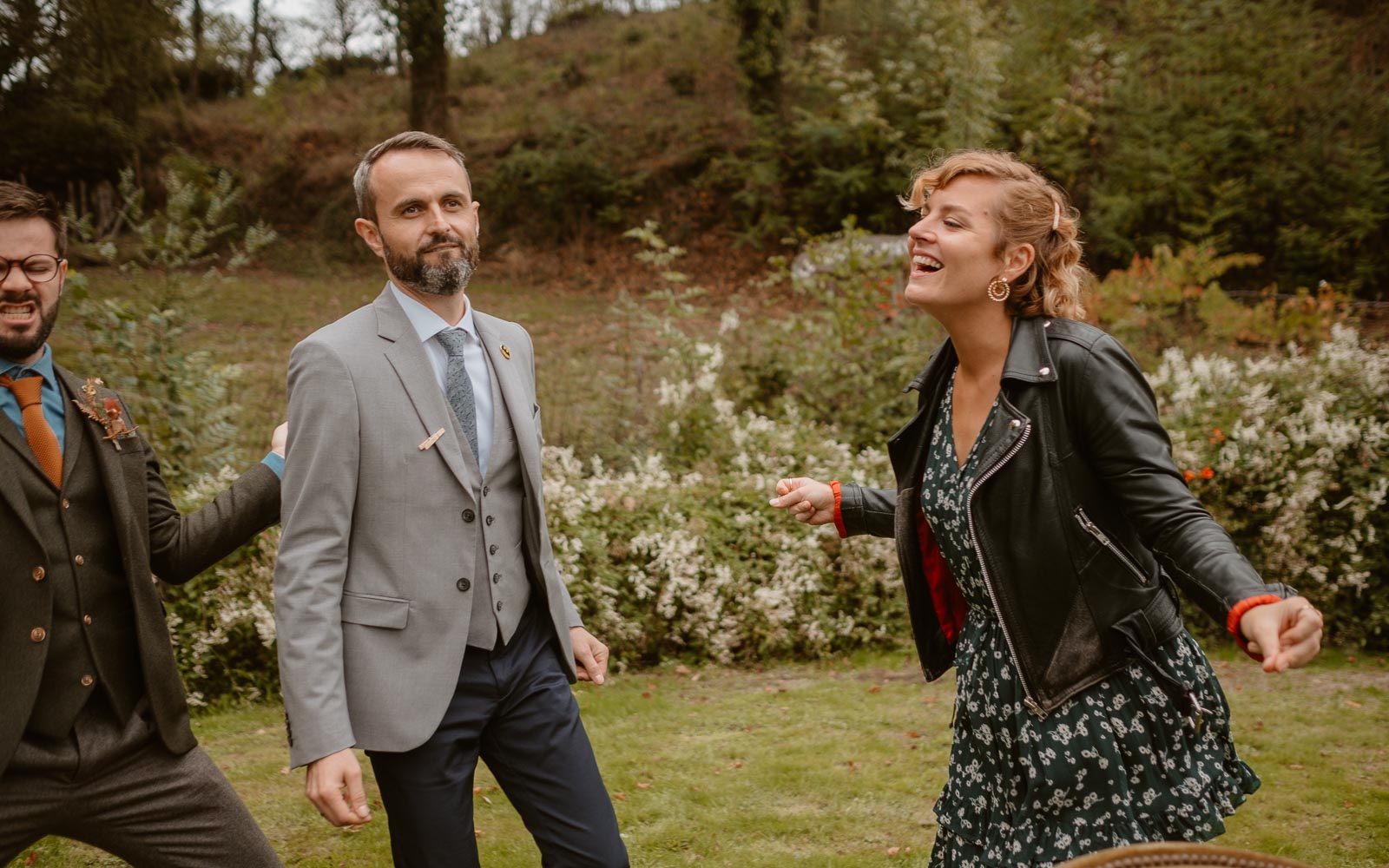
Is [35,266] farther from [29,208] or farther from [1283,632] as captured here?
[1283,632]

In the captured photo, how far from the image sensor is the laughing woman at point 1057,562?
229cm

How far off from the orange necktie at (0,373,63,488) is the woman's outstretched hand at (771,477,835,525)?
180cm

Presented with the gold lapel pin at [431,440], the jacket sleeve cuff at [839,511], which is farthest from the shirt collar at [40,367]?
the jacket sleeve cuff at [839,511]

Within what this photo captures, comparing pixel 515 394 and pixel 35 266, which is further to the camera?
pixel 515 394

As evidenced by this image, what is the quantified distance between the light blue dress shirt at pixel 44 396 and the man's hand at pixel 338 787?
3.31ft

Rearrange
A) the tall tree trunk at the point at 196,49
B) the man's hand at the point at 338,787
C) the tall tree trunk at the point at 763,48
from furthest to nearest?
the tall tree trunk at the point at 196,49 → the tall tree trunk at the point at 763,48 → the man's hand at the point at 338,787

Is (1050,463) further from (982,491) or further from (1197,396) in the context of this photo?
(1197,396)

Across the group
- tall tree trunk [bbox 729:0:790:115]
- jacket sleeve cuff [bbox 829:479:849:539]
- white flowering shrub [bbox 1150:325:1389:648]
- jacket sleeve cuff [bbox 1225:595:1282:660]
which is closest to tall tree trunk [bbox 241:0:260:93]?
tall tree trunk [bbox 729:0:790:115]

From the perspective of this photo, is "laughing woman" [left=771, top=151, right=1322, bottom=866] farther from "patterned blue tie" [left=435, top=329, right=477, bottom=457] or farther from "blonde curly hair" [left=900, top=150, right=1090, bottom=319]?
"patterned blue tie" [left=435, top=329, right=477, bottom=457]

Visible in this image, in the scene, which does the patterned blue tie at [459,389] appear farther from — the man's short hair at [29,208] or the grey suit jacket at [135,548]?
the man's short hair at [29,208]

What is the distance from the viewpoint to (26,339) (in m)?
2.43

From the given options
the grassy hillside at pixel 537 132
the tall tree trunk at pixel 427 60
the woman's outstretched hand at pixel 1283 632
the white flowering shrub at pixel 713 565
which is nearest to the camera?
the woman's outstretched hand at pixel 1283 632

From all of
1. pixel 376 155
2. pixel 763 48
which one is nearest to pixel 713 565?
pixel 376 155

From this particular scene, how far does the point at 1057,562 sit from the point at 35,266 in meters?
2.45
